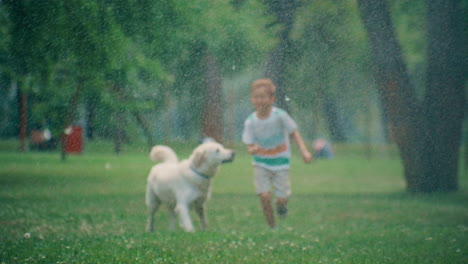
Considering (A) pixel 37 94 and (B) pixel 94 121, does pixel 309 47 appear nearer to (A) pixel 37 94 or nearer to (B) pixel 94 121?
(B) pixel 94 121

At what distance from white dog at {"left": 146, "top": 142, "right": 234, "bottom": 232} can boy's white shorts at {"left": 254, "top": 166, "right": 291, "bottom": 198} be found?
0.38m

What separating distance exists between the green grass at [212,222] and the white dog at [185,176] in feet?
0.66

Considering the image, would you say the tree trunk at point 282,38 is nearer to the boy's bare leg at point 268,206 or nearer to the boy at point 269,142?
the boy at point 269,142

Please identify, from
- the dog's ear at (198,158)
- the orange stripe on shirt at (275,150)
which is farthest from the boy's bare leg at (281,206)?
the dog's ear at (198,158)

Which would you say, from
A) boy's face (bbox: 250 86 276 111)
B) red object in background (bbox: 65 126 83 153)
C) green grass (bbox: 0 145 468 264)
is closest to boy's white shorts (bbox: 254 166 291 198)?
green grass (bbox: 0 145 468 264)

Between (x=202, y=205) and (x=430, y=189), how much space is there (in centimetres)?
293

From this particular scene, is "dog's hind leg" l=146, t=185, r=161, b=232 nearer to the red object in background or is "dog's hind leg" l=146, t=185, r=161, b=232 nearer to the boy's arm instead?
the red object in background

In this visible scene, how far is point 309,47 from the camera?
465cm

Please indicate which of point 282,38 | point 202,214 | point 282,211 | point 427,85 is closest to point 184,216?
point 202,214

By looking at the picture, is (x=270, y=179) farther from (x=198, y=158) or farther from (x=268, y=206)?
(x=198, y=158)

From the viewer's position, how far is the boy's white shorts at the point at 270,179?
5145mm

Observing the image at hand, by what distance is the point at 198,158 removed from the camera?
4.86 metres

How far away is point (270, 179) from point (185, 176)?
30.8 inches

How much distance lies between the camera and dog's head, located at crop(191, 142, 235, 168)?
4.82m
